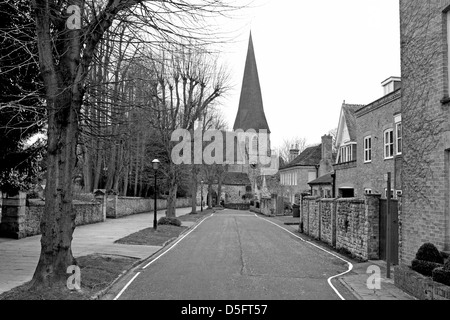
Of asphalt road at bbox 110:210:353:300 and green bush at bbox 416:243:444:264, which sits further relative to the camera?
green bush at bbox 416:243:444:264

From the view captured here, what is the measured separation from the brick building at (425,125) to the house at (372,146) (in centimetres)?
Result: 971

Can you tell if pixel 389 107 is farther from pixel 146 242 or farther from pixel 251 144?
pixel 251 144

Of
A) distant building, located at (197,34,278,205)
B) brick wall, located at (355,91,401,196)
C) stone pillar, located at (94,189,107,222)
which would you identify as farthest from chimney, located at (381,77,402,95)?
distant building, located at (197,34,278,205)

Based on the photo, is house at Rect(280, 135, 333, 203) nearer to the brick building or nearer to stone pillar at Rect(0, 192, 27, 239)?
stone pillar at Rect(0, 192, 27, 239)

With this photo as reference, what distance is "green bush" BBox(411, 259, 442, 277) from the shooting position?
877 cm

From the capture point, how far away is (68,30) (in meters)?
9.21

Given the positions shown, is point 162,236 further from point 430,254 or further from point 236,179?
point 236,179

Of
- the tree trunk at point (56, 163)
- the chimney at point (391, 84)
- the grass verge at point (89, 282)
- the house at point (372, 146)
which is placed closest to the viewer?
the grass verge at point (89, 282)

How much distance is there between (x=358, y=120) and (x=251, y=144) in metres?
65.7

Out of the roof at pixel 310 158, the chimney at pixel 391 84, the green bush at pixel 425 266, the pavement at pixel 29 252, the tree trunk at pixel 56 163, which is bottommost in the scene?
the pavement at pixel 29 252

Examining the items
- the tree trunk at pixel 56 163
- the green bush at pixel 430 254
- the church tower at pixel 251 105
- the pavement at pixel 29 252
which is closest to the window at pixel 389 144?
the pavement at pixel 29 252

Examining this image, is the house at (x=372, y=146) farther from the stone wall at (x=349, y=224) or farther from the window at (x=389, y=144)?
the stone wall at (x=349, y=224)

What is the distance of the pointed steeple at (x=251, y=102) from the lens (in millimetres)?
93812

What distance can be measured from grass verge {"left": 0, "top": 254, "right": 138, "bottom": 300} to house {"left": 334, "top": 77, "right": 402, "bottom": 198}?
45.0 feet
